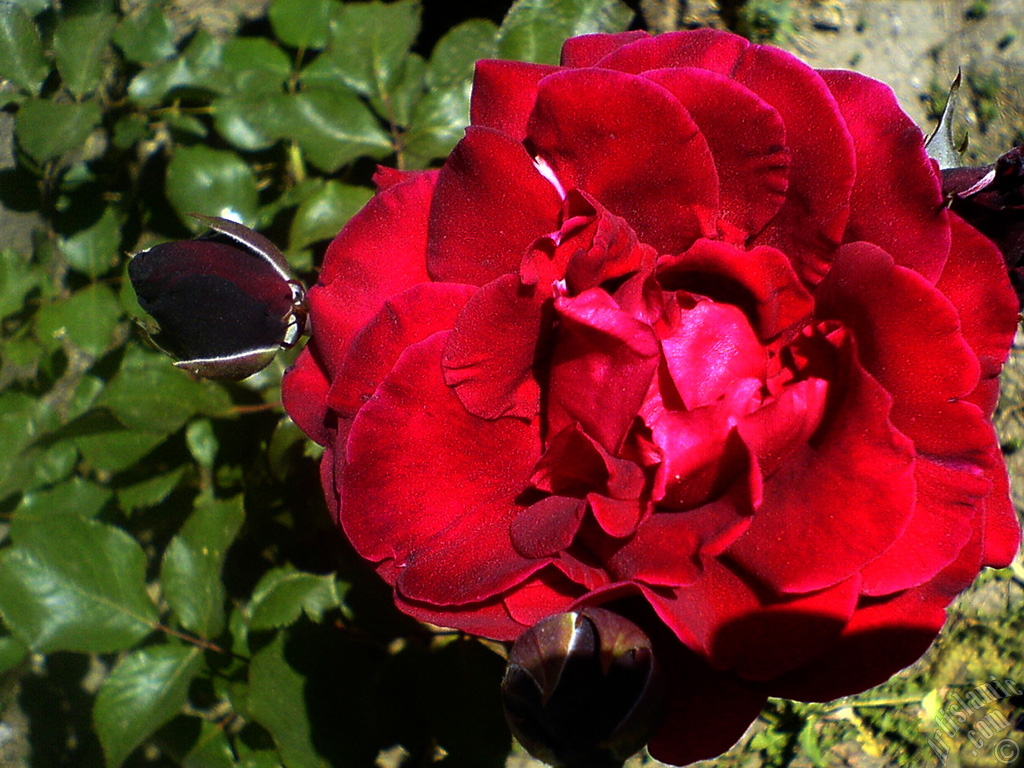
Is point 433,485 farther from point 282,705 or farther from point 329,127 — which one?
point 329,127

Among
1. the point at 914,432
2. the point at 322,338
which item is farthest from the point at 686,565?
the point at 322,338

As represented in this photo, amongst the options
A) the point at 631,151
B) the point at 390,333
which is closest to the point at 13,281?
the point at 390,333

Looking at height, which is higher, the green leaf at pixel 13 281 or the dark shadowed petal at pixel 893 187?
the dark shadowed petal at pixel 893 187

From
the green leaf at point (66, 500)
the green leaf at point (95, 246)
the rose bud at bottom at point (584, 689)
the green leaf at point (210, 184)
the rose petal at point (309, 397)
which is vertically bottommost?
the green leaf at point (66, 500)

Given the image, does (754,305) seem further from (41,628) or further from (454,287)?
(41,628)

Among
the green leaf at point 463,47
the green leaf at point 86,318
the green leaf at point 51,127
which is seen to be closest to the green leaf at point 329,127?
the green leaf at point 463,47

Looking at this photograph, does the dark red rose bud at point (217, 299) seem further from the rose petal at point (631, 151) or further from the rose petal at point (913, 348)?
the rose petal at point (913, 348)
